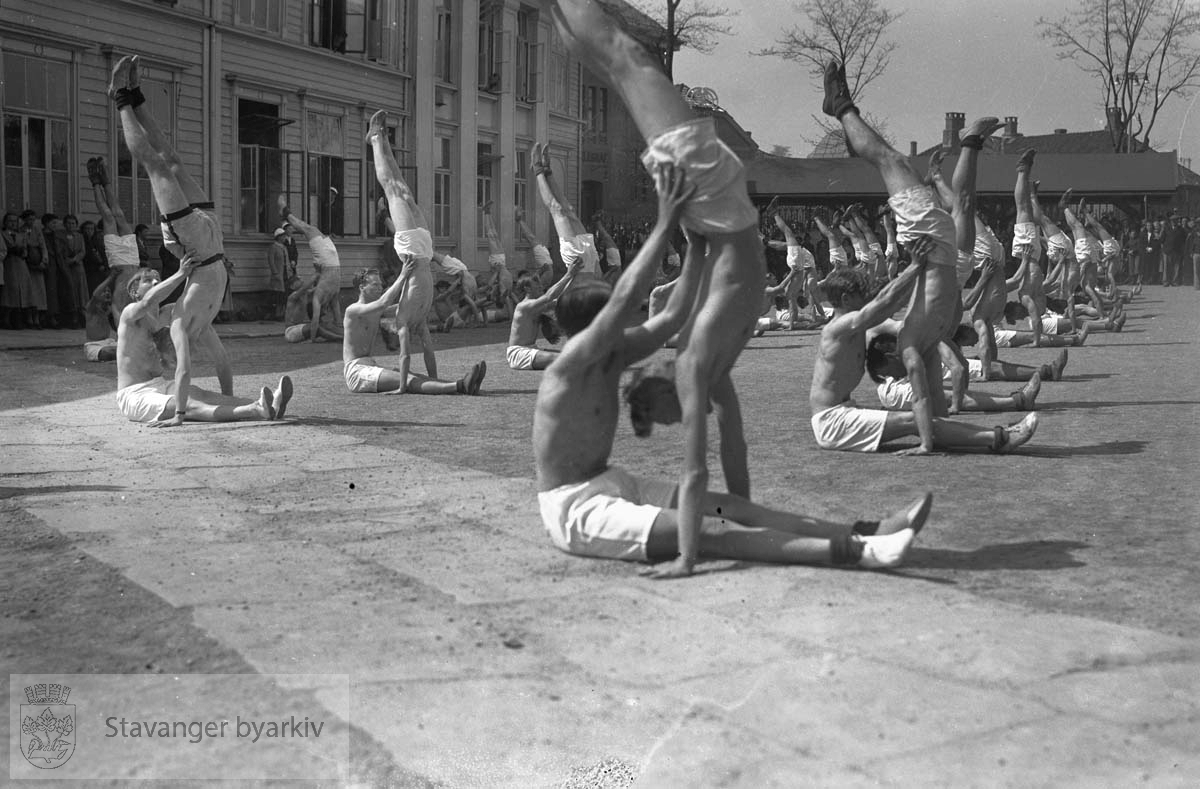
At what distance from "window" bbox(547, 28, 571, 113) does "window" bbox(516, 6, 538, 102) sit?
78 cm

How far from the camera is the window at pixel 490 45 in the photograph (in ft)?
115

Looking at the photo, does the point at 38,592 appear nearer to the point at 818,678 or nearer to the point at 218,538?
the point at 218,538

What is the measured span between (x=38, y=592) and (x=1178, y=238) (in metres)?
45.4

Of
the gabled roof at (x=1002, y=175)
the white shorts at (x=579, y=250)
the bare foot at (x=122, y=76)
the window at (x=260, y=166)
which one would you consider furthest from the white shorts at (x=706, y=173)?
the gabled roof at (x=1002, y=175)

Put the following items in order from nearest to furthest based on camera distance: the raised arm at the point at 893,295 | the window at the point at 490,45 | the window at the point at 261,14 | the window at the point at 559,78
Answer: the raised arm at the point at 893,295
the window at the point at 261,14
the window at the point at 490,45
the window at the point at 559,78

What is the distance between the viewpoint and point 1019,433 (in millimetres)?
9055

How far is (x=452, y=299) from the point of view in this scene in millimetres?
24453

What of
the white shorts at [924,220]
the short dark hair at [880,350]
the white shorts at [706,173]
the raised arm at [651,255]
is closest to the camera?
the raised arm at [651,255]

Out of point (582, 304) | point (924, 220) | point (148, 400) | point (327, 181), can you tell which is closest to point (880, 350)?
point (924, 220)

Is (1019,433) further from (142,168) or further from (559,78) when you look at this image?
(559,78)

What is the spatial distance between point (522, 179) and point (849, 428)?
1142 inches

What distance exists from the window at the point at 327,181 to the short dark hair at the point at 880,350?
793 inches

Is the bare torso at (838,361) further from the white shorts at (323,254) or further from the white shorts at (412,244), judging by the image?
the white shorts at (323,254)

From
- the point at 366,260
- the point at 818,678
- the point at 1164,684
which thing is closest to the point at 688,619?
the point at 818,678
